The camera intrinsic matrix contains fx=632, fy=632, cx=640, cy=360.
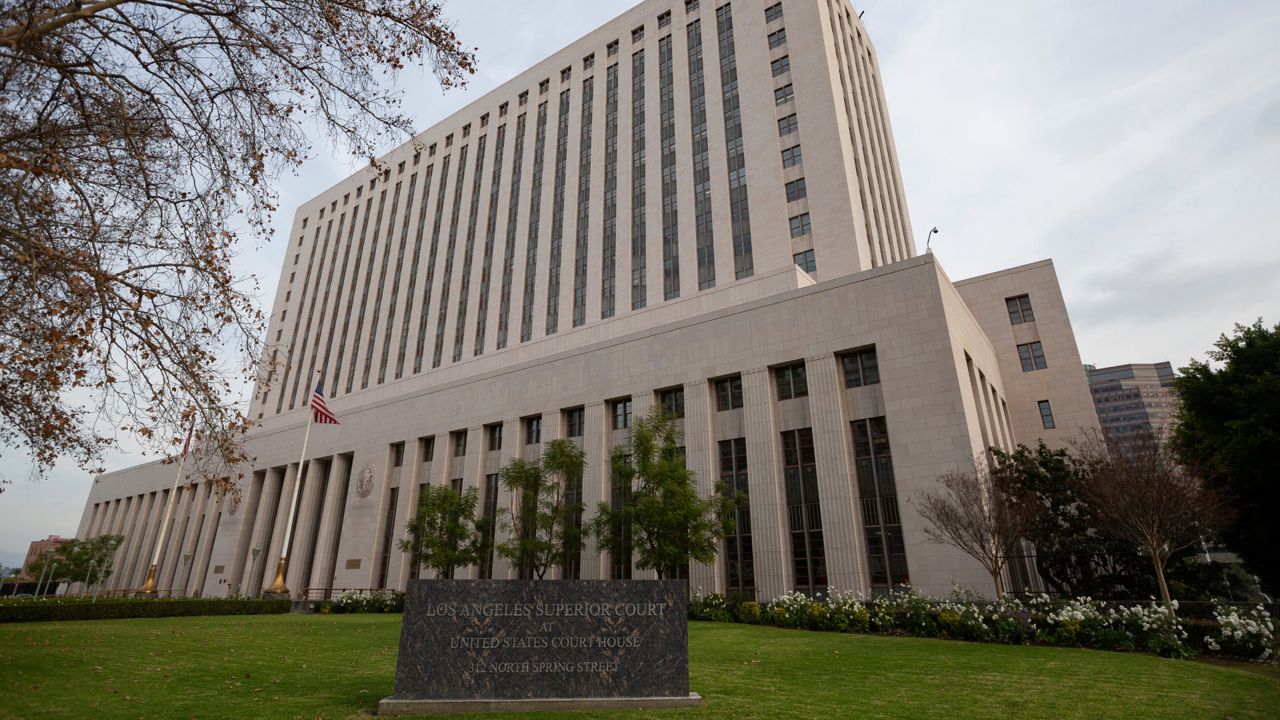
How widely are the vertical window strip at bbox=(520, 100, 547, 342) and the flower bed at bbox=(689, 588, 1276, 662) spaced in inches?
1212

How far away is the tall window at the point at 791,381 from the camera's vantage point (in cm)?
2831

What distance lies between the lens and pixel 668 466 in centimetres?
2491

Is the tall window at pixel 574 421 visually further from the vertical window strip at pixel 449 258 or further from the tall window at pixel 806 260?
the vertical window strip at pixel 449 258

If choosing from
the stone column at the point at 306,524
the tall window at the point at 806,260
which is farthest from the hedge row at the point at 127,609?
the tall window at the point at 806,260

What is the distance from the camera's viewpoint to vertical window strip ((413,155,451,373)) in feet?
181

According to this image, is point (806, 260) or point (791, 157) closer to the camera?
point (806, 260)

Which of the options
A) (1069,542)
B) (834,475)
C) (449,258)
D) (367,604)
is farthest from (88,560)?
(1069,542)

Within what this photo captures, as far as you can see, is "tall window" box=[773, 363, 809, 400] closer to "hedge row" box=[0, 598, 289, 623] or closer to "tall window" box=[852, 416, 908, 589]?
"tall window" box=[852, 416, 908, 589]

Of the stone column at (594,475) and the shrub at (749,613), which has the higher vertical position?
the stone column at (594,475)

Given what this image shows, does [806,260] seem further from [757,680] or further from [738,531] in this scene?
[757,680]

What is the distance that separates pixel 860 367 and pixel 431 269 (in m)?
42.8

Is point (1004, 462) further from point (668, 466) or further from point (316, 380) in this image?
point (316, 380)

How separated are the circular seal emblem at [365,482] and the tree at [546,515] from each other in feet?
50.2

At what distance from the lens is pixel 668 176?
43.4 metres
